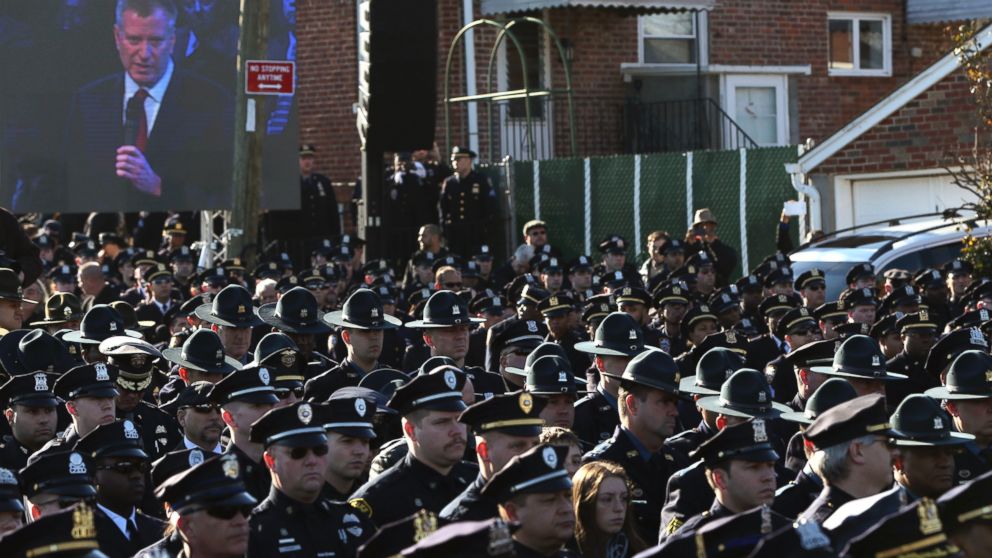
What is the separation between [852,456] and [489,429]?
1539 millimetres

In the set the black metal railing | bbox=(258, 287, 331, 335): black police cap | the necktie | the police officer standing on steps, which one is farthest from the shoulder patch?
the black metal railing

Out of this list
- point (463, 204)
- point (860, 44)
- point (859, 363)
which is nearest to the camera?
point (859, 363)

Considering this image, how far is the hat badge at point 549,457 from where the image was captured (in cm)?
623

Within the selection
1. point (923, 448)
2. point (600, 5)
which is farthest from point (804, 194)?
point (923, 448)

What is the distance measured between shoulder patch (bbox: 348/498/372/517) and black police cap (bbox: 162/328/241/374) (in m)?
2.84

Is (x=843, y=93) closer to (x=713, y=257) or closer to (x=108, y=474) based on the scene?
(x=713, y=257)

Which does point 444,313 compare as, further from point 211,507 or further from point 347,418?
point 211,507

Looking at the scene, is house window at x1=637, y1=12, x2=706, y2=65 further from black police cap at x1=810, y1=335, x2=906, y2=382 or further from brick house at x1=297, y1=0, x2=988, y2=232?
black police cap at x1=810, y1=335, x2=906, y2=382

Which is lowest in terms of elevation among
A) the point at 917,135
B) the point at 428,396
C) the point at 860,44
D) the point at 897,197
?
the point at 428,396

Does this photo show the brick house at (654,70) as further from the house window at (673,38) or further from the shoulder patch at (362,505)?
the shoulder patch at (362,505)

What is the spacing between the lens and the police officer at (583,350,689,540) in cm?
848

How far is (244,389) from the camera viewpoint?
8375 mm

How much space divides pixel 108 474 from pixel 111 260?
12.5 m

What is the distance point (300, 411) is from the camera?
712cm
